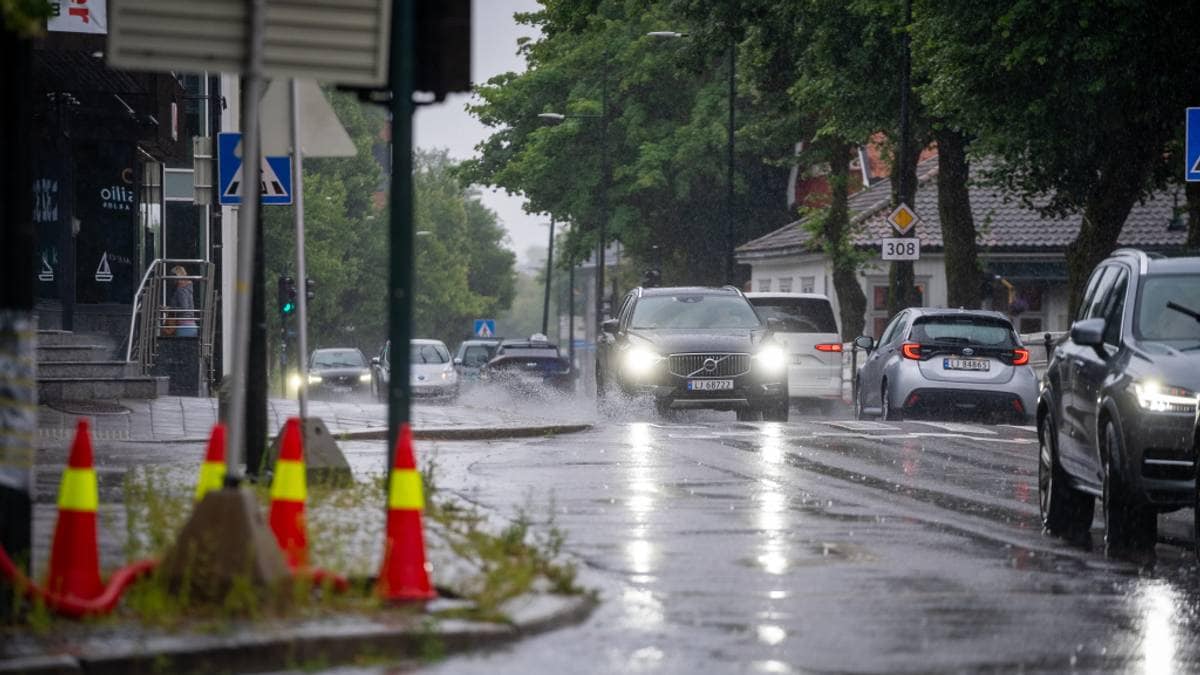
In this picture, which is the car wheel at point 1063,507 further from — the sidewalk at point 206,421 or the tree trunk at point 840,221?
the tree trunk at point 840,221

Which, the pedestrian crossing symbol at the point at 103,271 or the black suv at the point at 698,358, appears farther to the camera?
the pedestrian crossing symbol at the point at 103,271

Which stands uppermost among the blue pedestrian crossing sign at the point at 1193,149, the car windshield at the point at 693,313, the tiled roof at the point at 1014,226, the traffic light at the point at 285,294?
the tiled roof at the point at 1014,226

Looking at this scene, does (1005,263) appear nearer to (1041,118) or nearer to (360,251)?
(1041,118)

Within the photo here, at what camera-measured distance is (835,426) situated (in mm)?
24109

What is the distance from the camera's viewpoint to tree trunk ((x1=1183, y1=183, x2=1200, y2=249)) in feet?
99.3

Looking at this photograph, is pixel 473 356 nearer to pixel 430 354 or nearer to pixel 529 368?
pixel 529 368

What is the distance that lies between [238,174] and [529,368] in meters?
32.8

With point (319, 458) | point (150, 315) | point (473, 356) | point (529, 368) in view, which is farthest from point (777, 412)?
point (473, 356)

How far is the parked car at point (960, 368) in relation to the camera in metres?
26.1

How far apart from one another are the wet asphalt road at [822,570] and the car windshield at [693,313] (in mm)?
9154

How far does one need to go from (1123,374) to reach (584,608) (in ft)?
15.5

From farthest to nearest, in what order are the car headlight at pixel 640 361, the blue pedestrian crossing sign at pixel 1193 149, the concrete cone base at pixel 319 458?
the car headlight at pixel 640 361 < the blue pedestrian crossing sign at pixel 1193 149 < the concrete cone base at pixel 319 458

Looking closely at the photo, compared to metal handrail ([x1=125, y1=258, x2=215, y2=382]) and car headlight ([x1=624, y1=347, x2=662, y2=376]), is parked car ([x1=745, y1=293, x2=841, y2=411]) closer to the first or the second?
car headlight ([x1=624, y1=347, x2=662, y2=376])

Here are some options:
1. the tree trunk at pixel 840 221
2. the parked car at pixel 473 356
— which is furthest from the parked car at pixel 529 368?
the tree trunk at pixel 840 221
